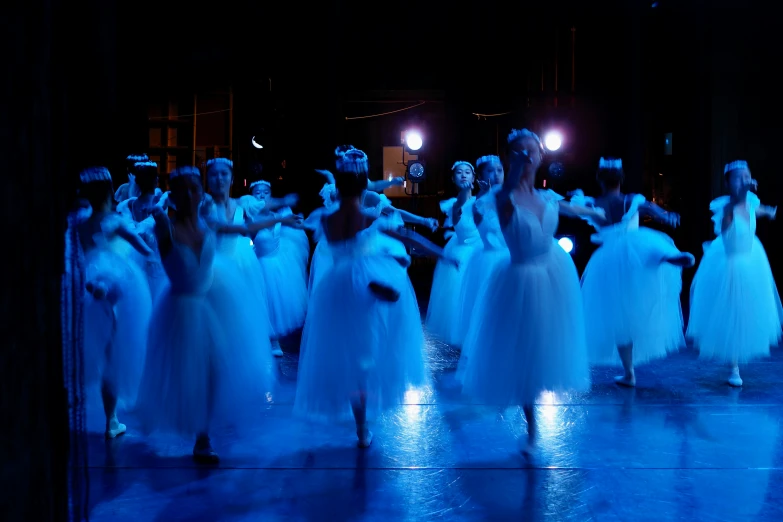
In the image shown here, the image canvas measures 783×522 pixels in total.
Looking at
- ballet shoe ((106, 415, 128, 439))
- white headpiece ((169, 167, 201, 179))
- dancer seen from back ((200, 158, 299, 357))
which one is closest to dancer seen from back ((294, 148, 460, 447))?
white headpiece ((169, 167, 201, 179))

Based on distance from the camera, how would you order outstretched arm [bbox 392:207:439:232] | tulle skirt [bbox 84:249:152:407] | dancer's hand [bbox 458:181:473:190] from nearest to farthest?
1. tulle skirt [bbox 84:249:152:407]
2. outstretched arm [bbox 392:207:439:232]
3. dancer's hand [bbox 458:181:473:190]

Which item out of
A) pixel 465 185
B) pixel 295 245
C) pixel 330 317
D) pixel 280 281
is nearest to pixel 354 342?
pixel 330 317

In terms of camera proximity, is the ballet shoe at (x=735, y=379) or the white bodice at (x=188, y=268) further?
the ballet shoe at (x=735, y=379)

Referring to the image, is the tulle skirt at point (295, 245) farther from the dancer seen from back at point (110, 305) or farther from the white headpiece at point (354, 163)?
the white headpiece at point (354, 163)

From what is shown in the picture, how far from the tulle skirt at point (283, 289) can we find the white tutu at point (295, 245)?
0.01 meters

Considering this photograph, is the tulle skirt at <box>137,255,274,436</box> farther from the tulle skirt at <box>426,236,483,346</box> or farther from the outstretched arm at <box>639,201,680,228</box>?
the outstretched arm at <box>639,201,680,228</box>

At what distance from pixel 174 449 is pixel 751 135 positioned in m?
9.05

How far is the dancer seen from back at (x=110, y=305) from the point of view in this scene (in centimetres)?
429

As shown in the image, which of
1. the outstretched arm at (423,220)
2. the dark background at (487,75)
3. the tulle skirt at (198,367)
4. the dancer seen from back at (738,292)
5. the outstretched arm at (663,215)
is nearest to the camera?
the tulle skirt at (198,367)

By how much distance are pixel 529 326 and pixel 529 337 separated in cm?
6

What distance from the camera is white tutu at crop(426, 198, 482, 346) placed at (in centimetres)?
697

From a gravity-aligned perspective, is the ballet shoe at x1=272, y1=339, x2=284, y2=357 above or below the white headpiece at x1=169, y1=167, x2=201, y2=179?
below

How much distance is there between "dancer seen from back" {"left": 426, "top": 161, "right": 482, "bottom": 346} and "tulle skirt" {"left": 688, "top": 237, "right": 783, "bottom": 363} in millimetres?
1970

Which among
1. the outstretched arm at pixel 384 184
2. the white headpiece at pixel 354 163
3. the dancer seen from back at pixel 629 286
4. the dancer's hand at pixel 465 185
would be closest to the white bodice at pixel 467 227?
the dancer's hand at pixel 465 185
